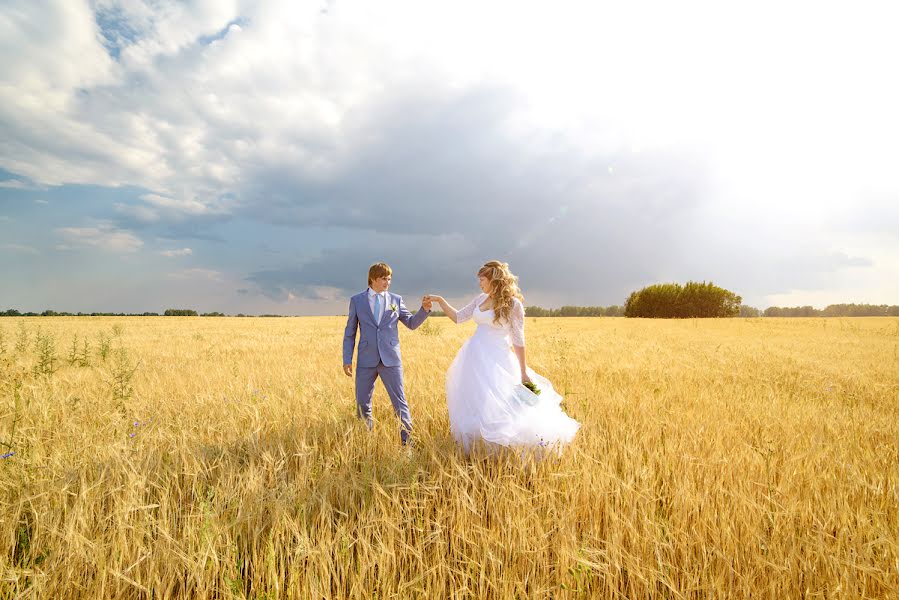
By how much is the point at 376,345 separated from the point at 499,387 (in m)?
1.66

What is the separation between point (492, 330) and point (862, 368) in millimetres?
12769

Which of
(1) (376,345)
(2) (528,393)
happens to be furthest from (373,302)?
(2) (528,393)

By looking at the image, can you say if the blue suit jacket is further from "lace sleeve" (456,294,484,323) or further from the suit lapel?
"lace sleeve" (456,294,484,323)

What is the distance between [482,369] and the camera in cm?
462

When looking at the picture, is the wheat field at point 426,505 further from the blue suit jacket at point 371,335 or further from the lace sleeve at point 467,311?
the lace sleeve at point 467,311

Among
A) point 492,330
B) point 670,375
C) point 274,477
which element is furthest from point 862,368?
point 274,477

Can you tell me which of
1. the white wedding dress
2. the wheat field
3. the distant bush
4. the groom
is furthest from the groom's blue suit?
the distant bush

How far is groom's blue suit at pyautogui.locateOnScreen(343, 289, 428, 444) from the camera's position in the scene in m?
5.14

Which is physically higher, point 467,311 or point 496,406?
point 467,311

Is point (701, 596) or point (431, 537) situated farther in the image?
point (431, 537)

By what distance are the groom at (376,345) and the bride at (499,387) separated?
763 millimetres

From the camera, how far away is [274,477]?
3.66 m

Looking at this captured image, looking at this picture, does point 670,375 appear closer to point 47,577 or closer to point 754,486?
point 754,486

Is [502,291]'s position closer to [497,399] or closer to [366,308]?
[497,399]
